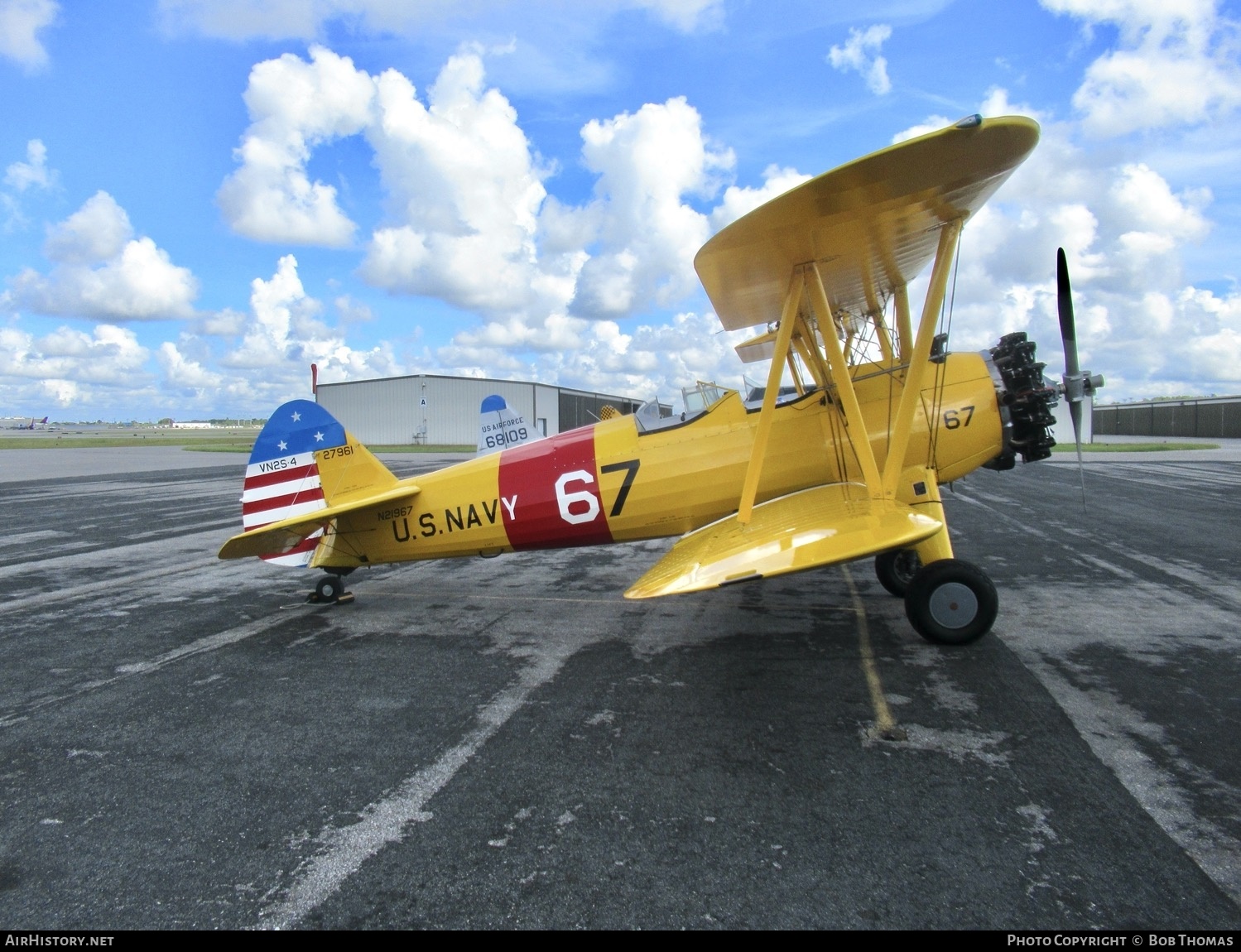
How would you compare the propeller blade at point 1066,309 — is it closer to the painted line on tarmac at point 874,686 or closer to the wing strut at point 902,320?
the wing strut at point 902,320

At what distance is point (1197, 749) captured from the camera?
337 cm

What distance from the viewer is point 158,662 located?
5133mm

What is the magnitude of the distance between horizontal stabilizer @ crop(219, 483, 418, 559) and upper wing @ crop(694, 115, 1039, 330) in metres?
3.58

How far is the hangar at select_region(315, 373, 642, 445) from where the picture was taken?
58438mm

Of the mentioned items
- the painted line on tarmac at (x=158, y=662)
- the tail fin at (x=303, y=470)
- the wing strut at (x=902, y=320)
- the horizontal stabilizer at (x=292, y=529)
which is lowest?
the painted line on tarmac at (x=158, y=662)

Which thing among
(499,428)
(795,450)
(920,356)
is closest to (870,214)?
(920,356)

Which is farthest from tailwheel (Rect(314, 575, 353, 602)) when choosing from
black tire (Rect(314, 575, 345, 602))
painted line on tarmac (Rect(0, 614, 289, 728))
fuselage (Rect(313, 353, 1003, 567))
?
fuselage (Rect(313, 353, 1003, 567))

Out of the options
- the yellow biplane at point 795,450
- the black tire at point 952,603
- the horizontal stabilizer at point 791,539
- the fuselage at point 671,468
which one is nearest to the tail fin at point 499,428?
the yellow biplane at point 795,450

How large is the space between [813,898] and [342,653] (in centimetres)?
413

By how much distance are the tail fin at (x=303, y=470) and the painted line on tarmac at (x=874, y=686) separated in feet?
15.3

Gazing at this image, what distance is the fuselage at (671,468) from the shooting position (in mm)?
5695

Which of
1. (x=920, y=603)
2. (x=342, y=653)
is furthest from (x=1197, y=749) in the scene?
(x=342, y=653)

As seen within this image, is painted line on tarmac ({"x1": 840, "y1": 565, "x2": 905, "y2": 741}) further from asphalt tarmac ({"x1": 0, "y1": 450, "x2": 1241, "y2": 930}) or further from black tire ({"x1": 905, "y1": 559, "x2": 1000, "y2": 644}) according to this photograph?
black tire ({"x1": 905, "y1": 559, "x2": 1000, "y2": 644})

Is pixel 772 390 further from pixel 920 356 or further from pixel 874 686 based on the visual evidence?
pixel 874 686
